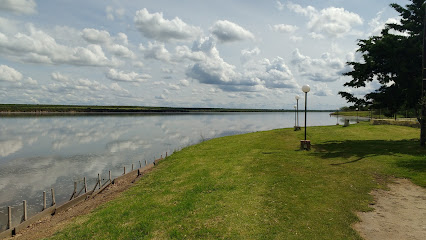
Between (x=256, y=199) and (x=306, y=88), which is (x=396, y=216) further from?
(x=306, y=88)

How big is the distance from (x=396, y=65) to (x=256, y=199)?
21582 mm

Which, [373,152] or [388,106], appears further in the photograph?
[388,106]

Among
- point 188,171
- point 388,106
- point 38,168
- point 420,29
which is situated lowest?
point 38,168

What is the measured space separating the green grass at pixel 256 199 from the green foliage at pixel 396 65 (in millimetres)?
6518

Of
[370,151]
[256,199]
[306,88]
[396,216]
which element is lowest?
[256,199]

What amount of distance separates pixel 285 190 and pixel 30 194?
23.0 m

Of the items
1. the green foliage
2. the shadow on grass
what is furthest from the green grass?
the green foliage

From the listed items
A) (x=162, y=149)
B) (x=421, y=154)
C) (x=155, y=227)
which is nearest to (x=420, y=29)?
(x=421, y=154)

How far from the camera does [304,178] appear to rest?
48.1 ft

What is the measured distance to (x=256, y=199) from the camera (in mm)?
12008

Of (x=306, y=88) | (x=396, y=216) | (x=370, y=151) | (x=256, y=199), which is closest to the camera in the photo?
(x=396, y=216)

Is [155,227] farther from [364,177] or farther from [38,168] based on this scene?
[38,168]

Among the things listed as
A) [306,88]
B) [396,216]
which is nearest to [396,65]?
[306,88]

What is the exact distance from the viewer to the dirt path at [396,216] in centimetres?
861
